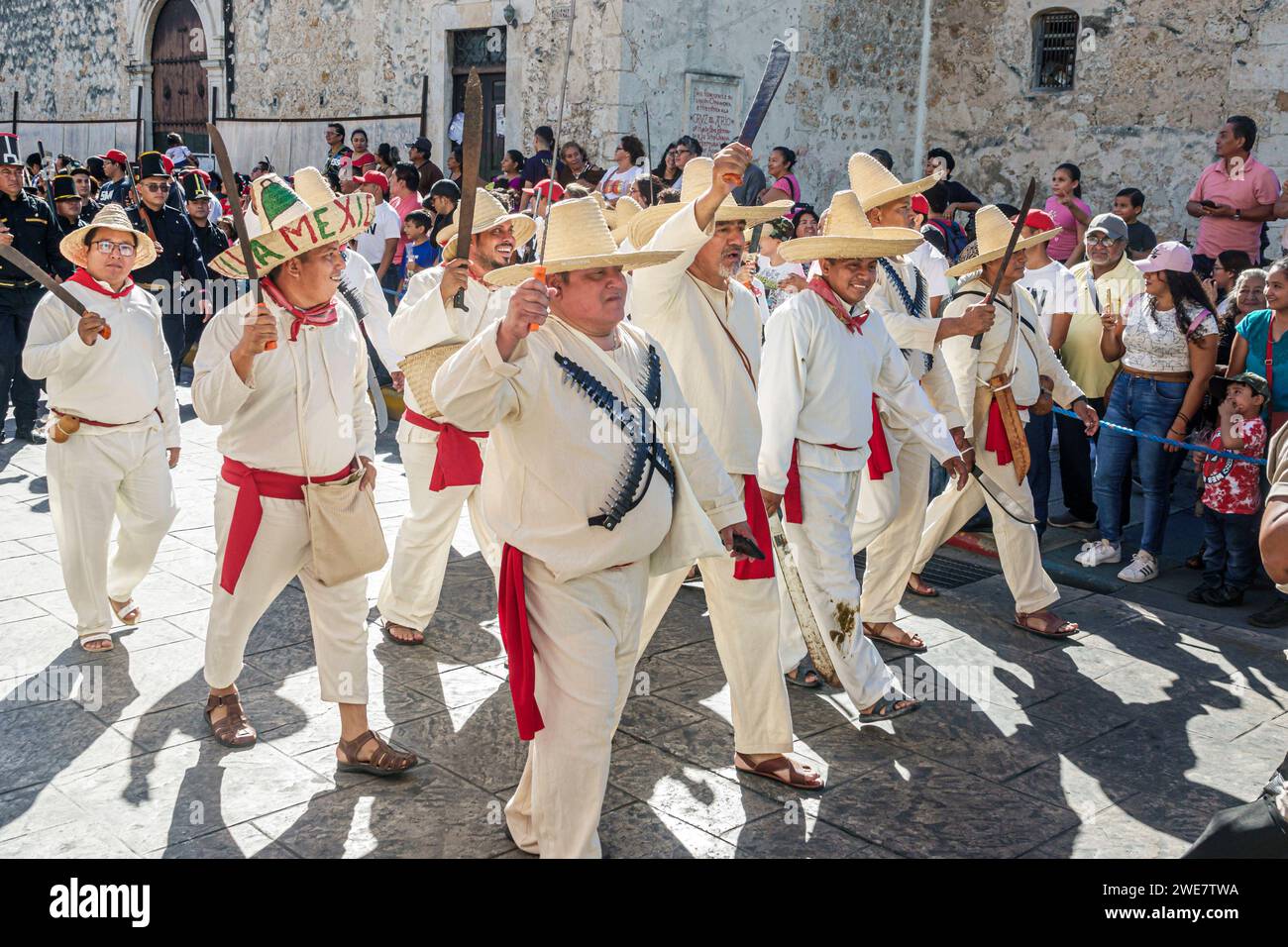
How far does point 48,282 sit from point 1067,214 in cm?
879

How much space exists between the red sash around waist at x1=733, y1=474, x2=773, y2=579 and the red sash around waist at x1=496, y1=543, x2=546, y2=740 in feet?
3.71

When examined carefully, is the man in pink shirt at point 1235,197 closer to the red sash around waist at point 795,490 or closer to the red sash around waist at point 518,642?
the red sash around waist at point 795,490

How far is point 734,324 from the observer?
16.5ft

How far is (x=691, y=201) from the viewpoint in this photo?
511 centimetres

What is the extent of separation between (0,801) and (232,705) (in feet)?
2.86

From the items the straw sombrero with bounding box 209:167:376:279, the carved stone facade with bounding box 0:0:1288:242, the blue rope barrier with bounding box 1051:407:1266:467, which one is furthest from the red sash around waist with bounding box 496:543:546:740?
the carved stone facade with bounding box 0:0:1288:242

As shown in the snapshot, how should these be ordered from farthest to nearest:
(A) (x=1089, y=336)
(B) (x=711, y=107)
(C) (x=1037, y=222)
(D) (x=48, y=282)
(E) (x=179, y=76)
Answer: (E) (x=179, y=76) < (B) (x=711, y=107) < (A) (x=1089, y=336) < (C) (x=1037, y=222) < (D) (x=48, y=282)

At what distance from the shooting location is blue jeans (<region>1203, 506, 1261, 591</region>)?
728 centimetres

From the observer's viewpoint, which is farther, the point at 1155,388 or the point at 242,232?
the point at 1155,388

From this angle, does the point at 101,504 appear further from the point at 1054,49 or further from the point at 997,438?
the point at 1054,49

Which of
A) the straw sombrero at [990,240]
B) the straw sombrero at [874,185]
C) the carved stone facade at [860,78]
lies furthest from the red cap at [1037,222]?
the carved stone facade at [860,78]

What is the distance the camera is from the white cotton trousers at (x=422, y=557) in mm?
6242

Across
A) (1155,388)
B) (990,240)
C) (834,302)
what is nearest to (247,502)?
(834,302)

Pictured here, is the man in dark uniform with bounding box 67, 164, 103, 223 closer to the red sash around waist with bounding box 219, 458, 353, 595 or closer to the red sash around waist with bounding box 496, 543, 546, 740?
the red sash around waist with bounding box 219, 458, 353, 595
